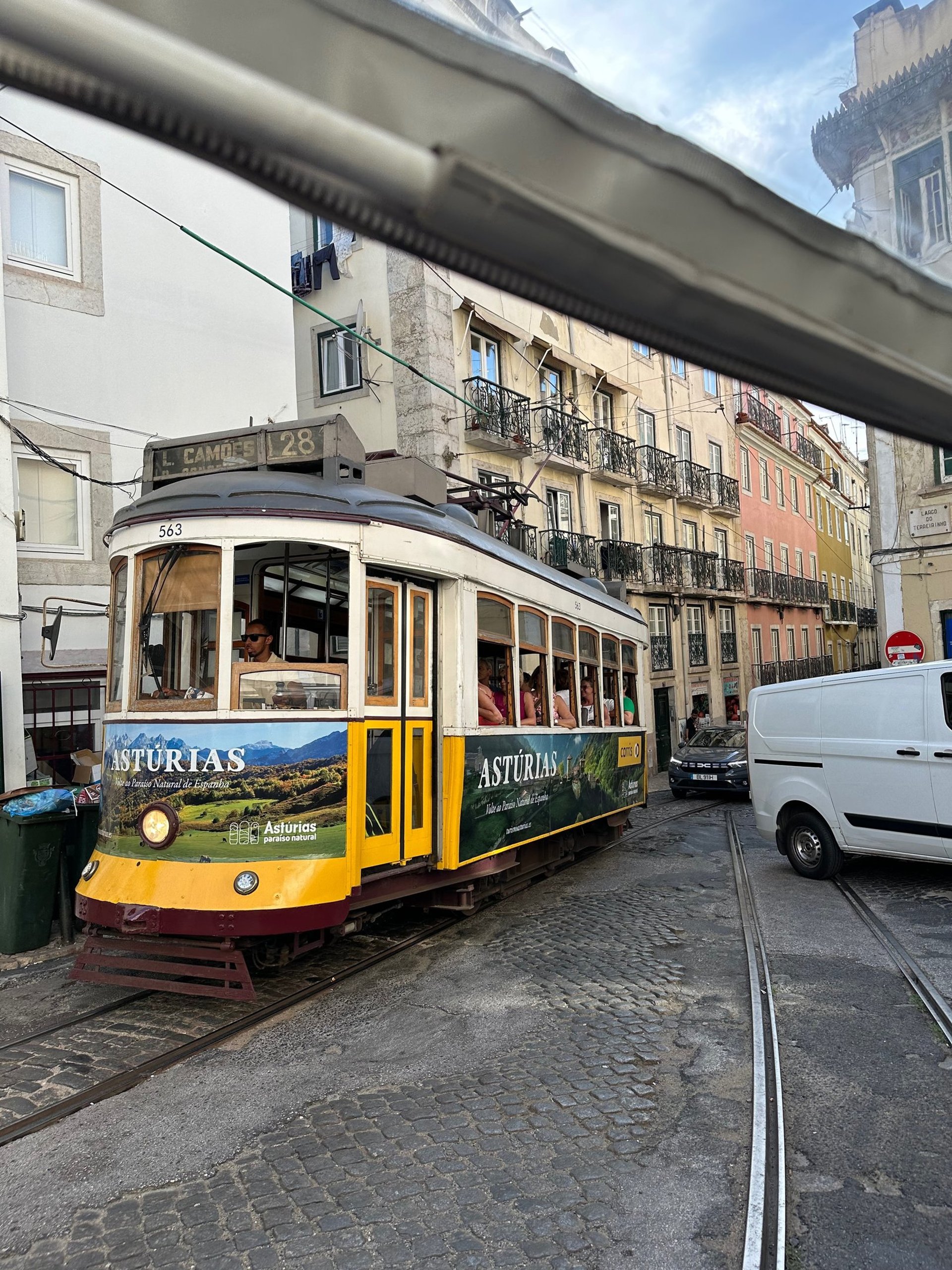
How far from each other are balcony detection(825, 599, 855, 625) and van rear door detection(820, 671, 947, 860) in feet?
111

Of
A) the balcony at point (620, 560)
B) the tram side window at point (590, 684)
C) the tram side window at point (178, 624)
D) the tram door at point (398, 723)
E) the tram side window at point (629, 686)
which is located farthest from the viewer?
the balcony at point (620, 560)

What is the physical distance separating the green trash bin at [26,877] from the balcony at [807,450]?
118ft

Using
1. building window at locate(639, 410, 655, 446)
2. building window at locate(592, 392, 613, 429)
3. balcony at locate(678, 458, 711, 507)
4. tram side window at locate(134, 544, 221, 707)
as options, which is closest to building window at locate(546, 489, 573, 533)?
building window at locate(592, 392, 613, 429)

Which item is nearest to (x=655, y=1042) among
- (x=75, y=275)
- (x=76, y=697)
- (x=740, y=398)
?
(x=76, y=697)

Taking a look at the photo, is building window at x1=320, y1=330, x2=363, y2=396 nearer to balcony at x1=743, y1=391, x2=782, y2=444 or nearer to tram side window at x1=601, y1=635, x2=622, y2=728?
tram side window at x1=601, y1=635, x2=622, y2=728

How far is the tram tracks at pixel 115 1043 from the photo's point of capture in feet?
15.2

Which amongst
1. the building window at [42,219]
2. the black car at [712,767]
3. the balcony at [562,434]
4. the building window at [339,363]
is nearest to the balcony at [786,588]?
the balcony at [562,434]

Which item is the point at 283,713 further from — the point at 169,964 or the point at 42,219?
the point at 42,219

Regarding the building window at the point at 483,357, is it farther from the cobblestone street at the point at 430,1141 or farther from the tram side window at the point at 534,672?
the cobblestone street at the point at 430,1141

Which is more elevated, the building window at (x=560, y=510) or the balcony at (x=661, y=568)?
the building window at (x=560, y=510)

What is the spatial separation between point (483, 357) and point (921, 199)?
62.9 feet

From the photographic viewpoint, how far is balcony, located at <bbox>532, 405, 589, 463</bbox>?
2142 centimetres

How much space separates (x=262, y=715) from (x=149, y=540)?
143cm

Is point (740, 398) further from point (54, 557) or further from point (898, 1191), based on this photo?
point (898, 1191)
